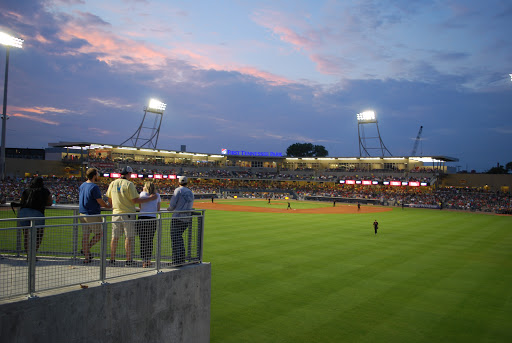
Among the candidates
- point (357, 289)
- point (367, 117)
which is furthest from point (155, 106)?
point (357, 289)

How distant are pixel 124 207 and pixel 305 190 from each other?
81.6 meters

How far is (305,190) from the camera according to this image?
8725 cm

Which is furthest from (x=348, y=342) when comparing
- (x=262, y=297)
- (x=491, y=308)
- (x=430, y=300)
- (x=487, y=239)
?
(x=487, y=239)

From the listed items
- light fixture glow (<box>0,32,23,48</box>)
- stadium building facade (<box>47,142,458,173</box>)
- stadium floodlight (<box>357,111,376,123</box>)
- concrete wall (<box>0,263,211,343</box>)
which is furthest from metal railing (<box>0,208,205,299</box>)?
stadium floodlight (<box>357,111,376,123</box>)

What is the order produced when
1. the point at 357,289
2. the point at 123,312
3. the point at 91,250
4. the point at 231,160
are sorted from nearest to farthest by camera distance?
the point at 123,312 < the point at 91,250 < the point at 357,289 < the point at 231,160

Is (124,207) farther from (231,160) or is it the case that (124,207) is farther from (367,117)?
(231,160)

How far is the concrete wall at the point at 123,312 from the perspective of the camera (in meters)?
4.32

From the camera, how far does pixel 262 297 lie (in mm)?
12008

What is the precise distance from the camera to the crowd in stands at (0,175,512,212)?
49844 mm

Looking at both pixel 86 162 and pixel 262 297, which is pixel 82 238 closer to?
pixel 262 297

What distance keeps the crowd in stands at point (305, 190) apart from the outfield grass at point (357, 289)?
32465 millimetres

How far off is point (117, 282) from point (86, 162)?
7159 cm

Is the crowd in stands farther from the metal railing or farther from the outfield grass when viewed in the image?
the metal railing

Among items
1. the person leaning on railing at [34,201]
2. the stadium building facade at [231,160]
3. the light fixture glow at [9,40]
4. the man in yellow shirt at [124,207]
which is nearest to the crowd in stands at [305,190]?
the stadium building facade at [231,160]
